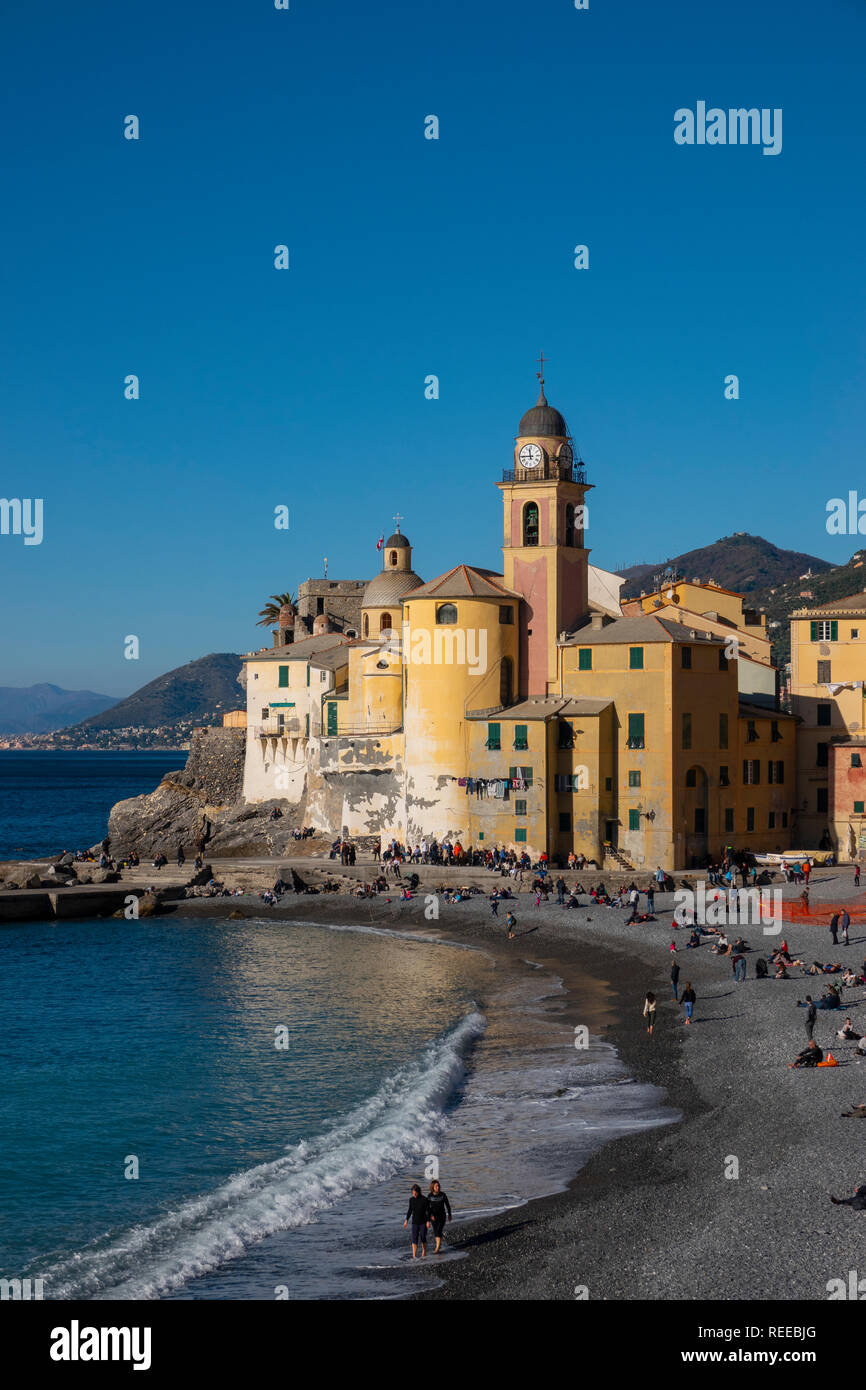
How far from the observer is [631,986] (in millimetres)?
45125

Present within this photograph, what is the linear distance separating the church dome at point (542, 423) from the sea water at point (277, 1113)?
2626 centimetres

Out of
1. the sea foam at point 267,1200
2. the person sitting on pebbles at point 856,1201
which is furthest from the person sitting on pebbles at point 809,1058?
the person sitting on pebbles at point 856,1201

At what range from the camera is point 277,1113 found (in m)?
32.9

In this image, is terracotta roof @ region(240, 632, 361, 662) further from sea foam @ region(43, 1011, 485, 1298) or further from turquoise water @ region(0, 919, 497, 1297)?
sea foam @ region(43, 1011, 485, 1298)

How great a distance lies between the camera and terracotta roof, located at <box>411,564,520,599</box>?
64750mm

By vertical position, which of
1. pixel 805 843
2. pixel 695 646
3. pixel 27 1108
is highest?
pixel 695 646

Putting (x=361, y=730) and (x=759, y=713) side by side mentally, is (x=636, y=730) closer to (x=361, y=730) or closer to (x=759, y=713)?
(x=759, y=713)

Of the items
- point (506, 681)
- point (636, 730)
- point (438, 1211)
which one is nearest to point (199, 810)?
point (506, 681)

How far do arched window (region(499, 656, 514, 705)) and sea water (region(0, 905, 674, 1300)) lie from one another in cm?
1568

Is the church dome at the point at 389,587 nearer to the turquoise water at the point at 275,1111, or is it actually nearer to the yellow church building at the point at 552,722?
the yellow church building at the point at 552,722

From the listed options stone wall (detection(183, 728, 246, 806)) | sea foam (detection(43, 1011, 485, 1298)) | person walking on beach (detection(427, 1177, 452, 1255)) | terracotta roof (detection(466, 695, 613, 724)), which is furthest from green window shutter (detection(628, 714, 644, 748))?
person walking on beach (detection(427, 1177, 452, 1255))
